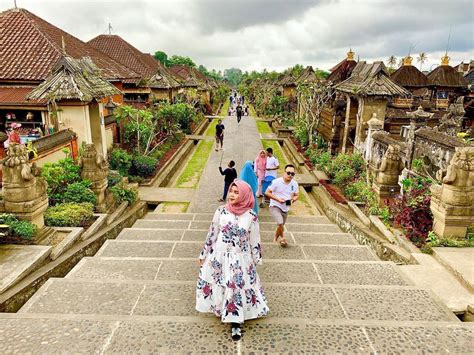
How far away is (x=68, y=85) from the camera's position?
346 inches

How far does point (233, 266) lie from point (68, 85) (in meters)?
7.55

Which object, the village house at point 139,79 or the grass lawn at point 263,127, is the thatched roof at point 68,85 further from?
the grass lawn at point 263,127

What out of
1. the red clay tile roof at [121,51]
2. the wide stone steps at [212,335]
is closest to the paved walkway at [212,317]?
the wide stone steps at [212,335]

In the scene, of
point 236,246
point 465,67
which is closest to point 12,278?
point 236,246

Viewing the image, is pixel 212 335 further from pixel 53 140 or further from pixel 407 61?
pixel 407 61

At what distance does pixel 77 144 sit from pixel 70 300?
6665mm

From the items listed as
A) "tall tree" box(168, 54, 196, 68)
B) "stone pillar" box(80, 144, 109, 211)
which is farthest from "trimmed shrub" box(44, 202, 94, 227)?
"tall tree" box(168, 54, 196, 68)

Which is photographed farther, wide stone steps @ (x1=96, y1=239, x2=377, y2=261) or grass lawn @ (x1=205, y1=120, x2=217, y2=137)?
grass lawn @ (x1=205, y1=120, x2=217, y2=137)

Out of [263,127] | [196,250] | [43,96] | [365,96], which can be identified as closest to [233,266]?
[196,250]

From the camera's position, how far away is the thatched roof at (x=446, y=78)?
981 inches

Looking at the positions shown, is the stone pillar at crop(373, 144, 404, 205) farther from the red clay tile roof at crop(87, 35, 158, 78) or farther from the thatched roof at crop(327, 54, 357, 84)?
the red clay tile roof at crop(87, 35, 158, 78)

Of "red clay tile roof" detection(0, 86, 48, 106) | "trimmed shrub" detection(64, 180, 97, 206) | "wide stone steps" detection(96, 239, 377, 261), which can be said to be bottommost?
"wide stone steps" detection(96, 239, 377, 261)

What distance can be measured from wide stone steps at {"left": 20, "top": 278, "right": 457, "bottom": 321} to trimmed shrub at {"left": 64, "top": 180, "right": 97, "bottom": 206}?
125 inches

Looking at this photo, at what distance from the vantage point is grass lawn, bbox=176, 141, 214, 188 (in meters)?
12.6
